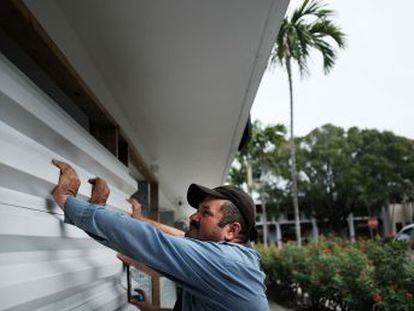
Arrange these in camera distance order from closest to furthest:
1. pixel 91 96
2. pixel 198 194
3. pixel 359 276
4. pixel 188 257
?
1. pixel 188 257
2. pixel 198 194
3. pixel 91 96
4. pixel 359 276

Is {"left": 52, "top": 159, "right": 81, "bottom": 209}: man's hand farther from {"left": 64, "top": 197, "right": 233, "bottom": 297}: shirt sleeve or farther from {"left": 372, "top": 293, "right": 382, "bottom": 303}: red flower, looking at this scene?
{"left": 372, "top": 293, "right": 382, "bottom": 303}: red flower

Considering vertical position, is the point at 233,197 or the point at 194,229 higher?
the point at 233,197

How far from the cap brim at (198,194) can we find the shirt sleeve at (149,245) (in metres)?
0.30

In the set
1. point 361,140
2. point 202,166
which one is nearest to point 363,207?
point 361,140

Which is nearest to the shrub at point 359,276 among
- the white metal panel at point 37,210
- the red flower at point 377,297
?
the red flower at point 377,297

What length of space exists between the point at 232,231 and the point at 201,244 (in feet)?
0.79

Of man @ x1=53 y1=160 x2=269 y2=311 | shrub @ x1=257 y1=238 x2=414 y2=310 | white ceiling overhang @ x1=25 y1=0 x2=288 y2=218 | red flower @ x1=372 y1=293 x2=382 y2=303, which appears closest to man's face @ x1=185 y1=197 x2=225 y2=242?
man @ x1=53 y1=160 x2=269 y2=311

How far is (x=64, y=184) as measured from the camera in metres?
1.79

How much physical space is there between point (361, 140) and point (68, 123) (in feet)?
146

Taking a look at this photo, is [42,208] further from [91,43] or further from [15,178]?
[91,43]

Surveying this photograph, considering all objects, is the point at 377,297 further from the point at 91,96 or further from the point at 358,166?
the point at 358,166

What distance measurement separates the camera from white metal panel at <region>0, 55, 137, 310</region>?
1.35 m

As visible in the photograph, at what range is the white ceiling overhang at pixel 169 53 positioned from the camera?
2.43 meters

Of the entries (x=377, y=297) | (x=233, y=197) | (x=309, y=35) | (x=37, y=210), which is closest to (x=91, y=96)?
(x=233, y=197)
